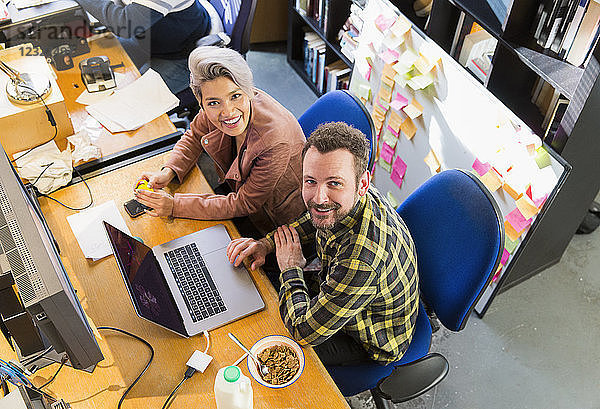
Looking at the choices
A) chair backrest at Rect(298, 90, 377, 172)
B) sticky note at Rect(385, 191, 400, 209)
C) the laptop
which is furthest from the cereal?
sticky note at Rect(385, 191, 400, 209)

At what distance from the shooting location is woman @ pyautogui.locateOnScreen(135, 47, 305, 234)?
6.10 ft

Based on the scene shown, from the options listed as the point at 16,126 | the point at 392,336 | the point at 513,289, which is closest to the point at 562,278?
the point at 513,289

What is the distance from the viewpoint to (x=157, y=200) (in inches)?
75.9

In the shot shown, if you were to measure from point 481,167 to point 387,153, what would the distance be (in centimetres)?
65

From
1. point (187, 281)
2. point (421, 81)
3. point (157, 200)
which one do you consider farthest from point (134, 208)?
point (421, 81)

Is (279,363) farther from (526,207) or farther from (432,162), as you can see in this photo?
(432,162)

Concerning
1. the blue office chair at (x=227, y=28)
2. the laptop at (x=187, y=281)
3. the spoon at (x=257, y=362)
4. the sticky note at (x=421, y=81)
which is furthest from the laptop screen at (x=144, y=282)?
the sticky note at (x=421, y=81)

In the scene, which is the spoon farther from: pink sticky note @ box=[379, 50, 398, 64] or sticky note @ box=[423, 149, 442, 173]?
pink sticky note @ box=[379, 50, 398, 64]

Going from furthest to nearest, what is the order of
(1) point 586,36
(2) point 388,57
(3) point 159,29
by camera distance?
(3) point 159,29 → (2) point 388,57 → (1) point 586,36

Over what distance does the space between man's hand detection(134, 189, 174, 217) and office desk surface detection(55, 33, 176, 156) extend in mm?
341

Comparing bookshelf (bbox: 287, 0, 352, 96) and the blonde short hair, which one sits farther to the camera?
bookshelf (bbox: 287, 0, 352, 96)

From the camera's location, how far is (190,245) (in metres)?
1.87

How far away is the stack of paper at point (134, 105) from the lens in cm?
227

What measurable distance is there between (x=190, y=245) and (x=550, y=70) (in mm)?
1395
